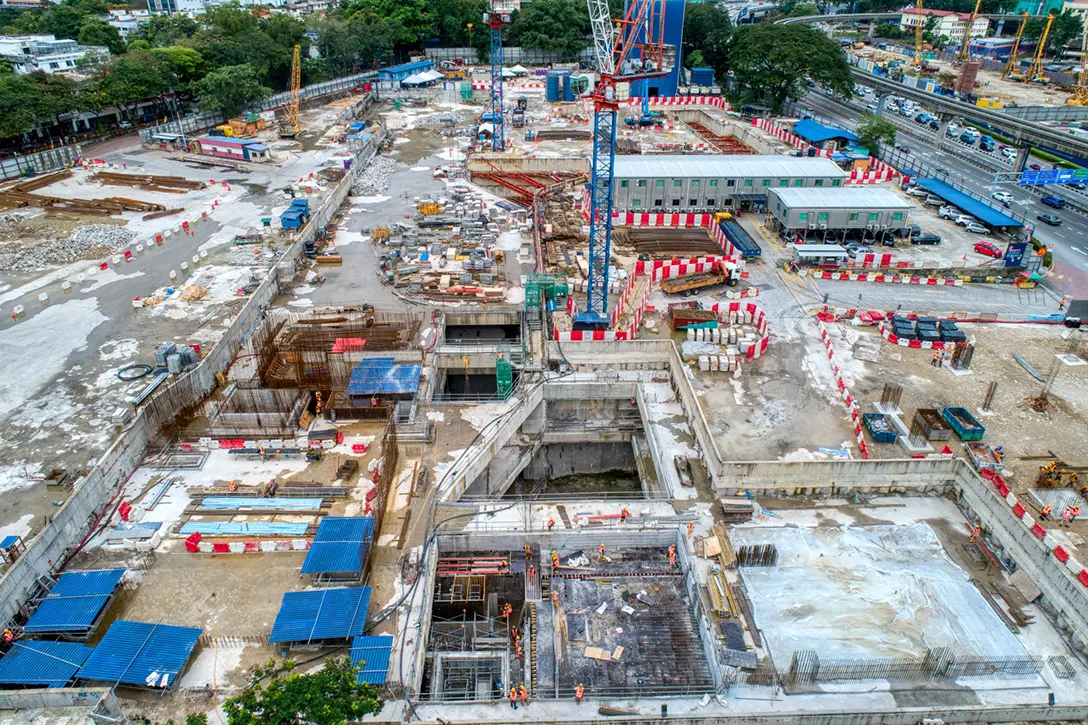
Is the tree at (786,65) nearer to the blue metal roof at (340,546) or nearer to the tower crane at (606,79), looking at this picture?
the tower crane at (606,79)

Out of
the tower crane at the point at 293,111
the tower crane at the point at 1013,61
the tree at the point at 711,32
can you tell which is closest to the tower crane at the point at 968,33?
the tower crane at the point at 1013,61

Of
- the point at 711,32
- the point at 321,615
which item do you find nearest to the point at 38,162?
the point at 321,615

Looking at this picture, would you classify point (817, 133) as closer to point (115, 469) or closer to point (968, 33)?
point (115, 469)

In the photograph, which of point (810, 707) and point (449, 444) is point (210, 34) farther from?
point (810, 707)

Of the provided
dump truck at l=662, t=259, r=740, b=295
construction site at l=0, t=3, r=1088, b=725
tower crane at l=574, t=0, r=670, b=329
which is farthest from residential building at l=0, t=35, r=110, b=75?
dump truck at l=662, t=259, r=740, b=295

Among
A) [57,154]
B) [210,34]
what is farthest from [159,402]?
[210,34]
